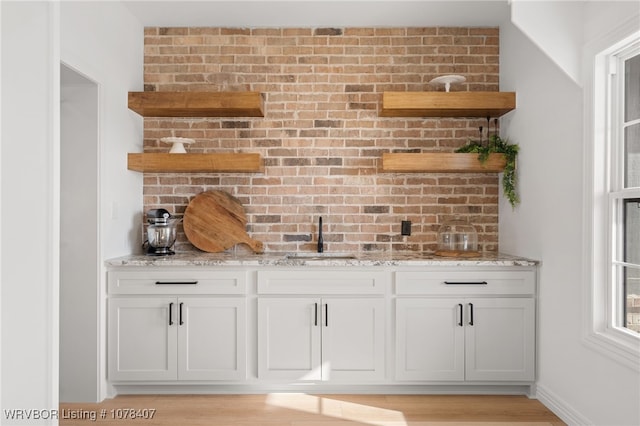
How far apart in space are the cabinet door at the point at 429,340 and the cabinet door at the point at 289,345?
54 cm

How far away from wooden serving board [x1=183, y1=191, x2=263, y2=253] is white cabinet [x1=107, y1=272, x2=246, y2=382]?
55cm

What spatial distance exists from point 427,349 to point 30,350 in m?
2.22

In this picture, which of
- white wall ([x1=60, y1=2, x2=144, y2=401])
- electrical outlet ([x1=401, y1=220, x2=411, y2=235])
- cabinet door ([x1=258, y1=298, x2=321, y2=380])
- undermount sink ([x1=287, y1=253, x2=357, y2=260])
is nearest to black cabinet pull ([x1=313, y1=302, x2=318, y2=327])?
cabinet door ([x1=258, y1=298, x2=321, y2=380])

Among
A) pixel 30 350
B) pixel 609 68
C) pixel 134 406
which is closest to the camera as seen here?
pixel 30 350

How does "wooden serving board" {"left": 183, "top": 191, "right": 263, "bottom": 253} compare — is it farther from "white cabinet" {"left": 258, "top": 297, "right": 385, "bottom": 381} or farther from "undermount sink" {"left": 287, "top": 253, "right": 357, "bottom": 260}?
"white cabinet" {"left": 258, "top": 297, "right": 385, "bottom": 381}

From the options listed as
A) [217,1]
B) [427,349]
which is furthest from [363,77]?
[427,349]

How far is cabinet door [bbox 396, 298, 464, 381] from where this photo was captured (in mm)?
2965

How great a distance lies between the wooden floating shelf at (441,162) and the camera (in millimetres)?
3230

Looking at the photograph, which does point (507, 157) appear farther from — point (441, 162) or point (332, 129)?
point (332, 129)

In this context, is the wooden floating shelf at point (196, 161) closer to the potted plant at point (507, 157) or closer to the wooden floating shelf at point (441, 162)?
the wooden floating shelf at point (441, 162)

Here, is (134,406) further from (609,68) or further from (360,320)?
(609,68)

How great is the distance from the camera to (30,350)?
1.70 meters

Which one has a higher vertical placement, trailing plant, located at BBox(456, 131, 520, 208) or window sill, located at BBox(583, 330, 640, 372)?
trailing plant, located at BBox(456, 131, 520, 208)

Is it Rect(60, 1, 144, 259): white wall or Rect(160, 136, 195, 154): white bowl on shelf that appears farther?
Rect(160, 136, 195, 154): white bowl on shelf
